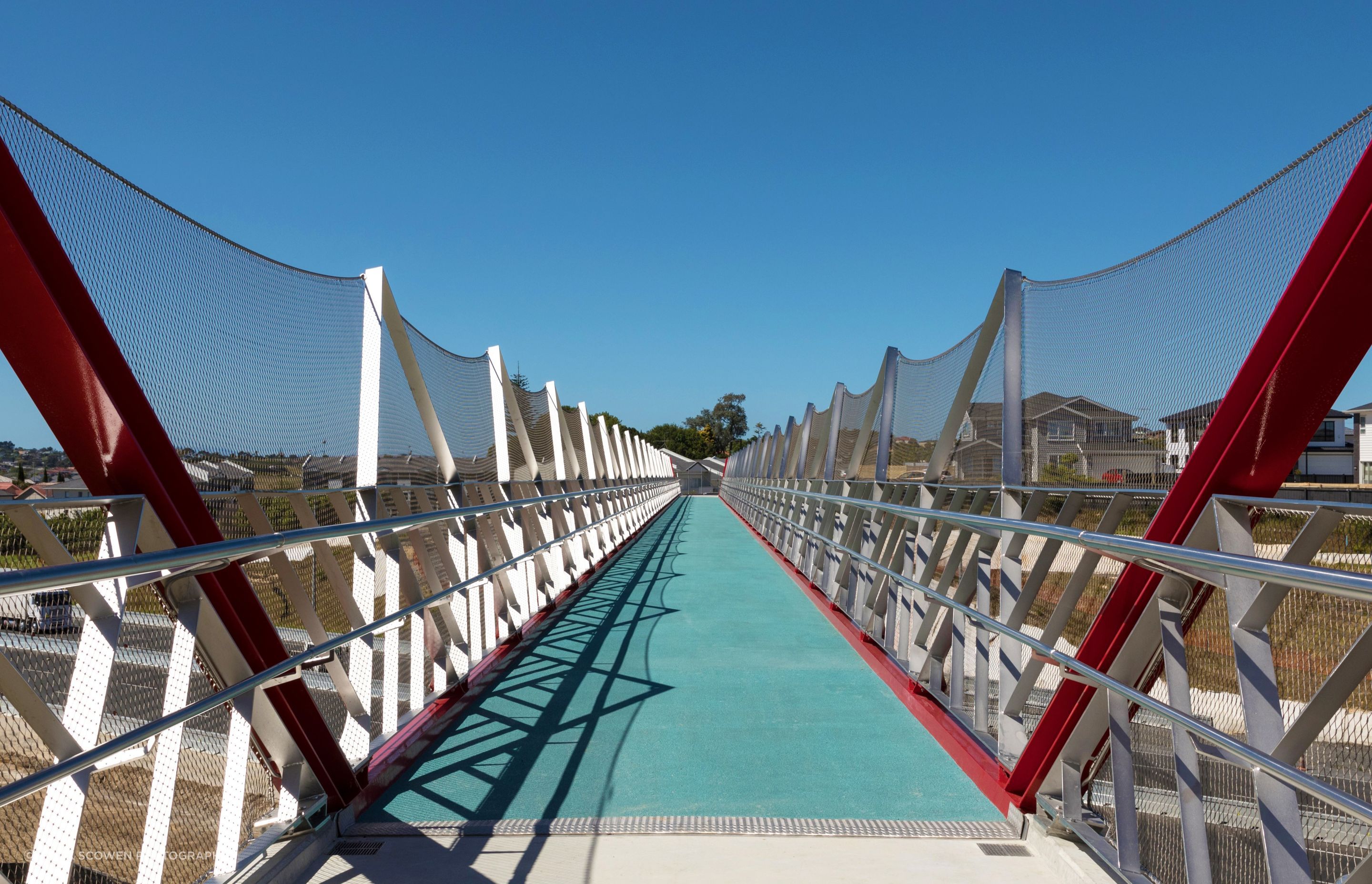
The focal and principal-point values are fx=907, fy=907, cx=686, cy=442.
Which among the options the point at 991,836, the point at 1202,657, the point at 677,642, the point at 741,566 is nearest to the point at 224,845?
the point at 991,836

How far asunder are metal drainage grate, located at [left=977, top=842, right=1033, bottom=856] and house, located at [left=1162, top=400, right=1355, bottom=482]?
120 cm

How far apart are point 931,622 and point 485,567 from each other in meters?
2.40

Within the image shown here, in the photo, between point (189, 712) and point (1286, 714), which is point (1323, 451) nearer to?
point (1286, 714)

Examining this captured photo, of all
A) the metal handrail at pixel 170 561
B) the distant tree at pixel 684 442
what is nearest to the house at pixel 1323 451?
the metal handrail at pixel 170 561

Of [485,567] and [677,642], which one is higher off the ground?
[485,567]

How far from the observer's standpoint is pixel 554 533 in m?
7.73

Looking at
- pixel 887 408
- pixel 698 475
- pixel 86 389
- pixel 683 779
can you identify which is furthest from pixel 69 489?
pixel 698 475

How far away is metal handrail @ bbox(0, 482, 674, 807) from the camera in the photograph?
4.98 ft

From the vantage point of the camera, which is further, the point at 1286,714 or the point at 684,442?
the point at 684,442

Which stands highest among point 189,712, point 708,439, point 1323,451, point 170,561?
point 708,439

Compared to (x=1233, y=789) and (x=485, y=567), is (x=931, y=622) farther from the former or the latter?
(x=485, y=567)

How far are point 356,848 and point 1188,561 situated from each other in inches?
92.9

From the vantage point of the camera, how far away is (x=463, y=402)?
5.21 metres

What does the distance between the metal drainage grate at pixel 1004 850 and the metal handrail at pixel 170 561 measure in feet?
6.97
